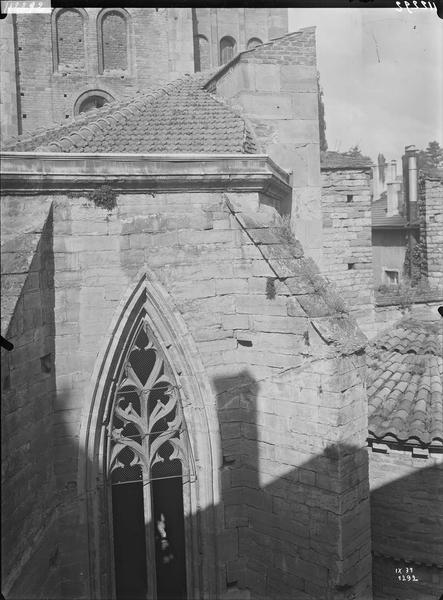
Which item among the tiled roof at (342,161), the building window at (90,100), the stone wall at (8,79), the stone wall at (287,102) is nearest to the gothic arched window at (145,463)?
the stone wall at (287,102)

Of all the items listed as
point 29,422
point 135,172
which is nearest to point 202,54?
point 135,172

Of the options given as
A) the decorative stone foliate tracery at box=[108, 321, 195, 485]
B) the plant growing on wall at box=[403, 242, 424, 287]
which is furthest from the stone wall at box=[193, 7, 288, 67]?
the decorative stone foliate tracery at box=[108, 321, 195, 485]

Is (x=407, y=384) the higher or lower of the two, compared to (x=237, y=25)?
lower

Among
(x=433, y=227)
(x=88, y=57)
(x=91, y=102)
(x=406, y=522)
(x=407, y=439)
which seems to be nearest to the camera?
(x=407, y=439)

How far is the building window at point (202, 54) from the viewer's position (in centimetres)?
2089

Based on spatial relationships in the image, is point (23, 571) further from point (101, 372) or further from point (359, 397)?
point (359, 397)

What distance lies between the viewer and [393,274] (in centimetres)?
1761

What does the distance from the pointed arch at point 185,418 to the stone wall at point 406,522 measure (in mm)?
2722

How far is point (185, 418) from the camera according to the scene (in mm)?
7285

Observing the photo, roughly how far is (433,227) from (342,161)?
3.97 metres

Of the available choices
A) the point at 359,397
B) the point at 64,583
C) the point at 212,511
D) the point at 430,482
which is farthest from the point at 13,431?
the point at 430,482

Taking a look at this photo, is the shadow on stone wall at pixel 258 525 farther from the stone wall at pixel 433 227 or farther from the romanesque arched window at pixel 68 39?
the romanesque arched window at pixel 68 39

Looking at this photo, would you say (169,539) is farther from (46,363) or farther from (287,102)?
(287,102)

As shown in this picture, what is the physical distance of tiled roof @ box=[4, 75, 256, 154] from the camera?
25.5 ft
